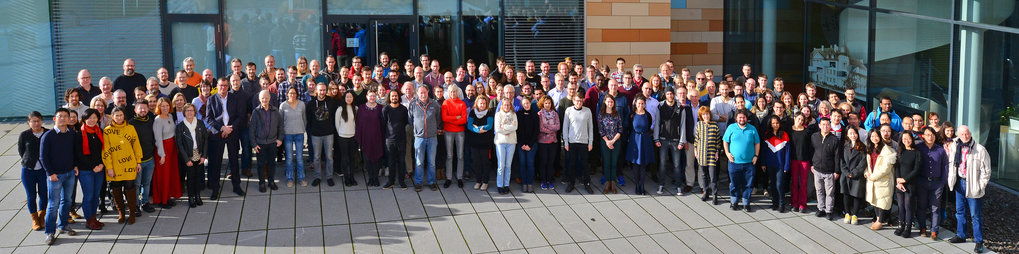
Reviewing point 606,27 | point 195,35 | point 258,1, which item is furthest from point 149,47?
point 606,27

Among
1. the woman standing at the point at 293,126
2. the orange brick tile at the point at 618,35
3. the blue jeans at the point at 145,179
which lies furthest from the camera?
the orange brick tile at the point at 618,35

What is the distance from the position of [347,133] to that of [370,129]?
0.36 meters

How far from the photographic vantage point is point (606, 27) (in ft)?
54.4

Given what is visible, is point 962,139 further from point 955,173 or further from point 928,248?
point 928,248

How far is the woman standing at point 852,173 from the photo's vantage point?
10070 mm

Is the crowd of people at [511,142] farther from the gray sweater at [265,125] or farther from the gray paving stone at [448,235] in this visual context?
the gray paving stone at [448,235]

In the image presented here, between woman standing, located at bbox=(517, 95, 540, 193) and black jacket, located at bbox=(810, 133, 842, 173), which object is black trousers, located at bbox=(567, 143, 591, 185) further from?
black jacket, located at bbox=(810, 133, 842, 173)

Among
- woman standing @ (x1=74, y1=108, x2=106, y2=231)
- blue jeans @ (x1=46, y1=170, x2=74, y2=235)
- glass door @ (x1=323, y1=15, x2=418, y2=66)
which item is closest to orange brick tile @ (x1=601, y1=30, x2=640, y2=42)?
glass door @ (x1=323, y1=15, x2=418, y2=66)

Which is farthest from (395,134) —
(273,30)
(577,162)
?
(273,30)

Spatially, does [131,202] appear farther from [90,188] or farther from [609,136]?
[609,136]

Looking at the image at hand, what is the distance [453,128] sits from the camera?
11445 mm

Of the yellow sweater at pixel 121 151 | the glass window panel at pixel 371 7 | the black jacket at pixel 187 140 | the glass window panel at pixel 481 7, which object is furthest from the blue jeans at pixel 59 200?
the glass window panel at pixel 481 7

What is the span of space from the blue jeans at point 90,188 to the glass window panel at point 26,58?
20.4 feet

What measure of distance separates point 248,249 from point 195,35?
25.1 feet
